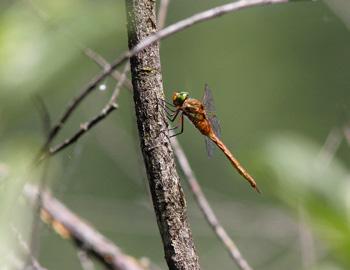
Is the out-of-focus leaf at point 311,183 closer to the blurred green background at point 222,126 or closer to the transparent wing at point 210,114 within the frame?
the blurred green background at point 222,126

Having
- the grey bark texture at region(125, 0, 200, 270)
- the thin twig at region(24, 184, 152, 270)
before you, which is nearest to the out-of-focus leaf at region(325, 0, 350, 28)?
the thin twig at region(24, 184, 152, 270)

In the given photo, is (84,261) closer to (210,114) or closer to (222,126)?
(210,114)

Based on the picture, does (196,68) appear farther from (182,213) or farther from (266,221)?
(182,213)

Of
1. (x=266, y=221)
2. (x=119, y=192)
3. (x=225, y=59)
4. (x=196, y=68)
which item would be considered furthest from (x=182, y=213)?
(x=225, y=59)

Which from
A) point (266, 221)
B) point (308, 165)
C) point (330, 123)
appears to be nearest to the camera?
point (308, 165)

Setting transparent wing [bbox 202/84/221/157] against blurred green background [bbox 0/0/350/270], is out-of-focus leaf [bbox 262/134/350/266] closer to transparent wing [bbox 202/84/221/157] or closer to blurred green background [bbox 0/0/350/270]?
blurred green background [bbox 0/0/350/270]

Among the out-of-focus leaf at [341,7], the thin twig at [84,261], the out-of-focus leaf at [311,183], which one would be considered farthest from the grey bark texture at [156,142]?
the out-of-focus leaf at [341,7]

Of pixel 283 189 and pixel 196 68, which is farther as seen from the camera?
pixel 196 68
